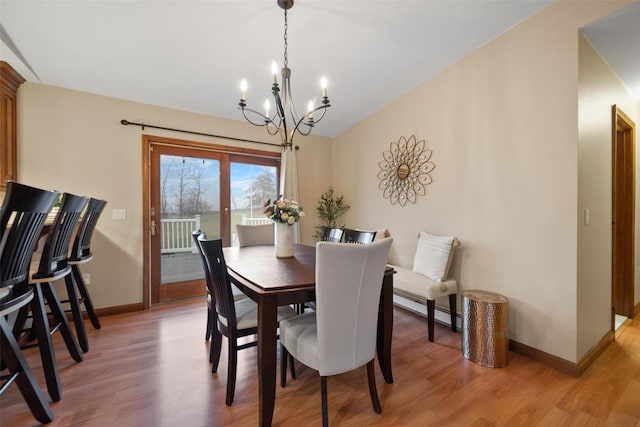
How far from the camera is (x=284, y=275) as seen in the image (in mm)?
1568

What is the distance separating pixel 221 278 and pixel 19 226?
0.97 metres

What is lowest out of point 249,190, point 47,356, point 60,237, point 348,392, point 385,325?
point 348,392

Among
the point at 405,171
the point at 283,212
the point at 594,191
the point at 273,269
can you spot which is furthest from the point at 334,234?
the point at 594,191

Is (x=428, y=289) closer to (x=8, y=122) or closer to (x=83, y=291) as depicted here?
(x=83, y=291)

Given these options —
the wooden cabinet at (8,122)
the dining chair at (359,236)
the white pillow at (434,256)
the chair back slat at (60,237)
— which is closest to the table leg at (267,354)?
the dining chair at (359,236)

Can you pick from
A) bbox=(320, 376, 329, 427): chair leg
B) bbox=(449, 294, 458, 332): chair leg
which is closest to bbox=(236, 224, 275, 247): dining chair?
bbox=(320, 376, 329, 427): chair leg

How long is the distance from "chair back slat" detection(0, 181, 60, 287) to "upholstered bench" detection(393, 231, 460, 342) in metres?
2.66

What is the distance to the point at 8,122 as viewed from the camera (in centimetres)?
241

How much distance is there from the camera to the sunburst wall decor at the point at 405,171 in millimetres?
2998

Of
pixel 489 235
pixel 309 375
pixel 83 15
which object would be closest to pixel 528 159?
pixel 489 235

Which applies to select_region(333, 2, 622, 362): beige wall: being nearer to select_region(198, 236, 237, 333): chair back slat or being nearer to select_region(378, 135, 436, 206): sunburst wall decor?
select_region(378, 135, 436, 206): sunburst wall decor

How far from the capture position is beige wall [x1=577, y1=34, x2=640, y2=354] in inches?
75.5

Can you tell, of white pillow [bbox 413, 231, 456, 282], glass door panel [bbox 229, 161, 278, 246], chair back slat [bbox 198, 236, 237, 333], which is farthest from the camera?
glass door panel [bbox 229, 161, 278, 246]

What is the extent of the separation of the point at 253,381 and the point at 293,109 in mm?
2993
